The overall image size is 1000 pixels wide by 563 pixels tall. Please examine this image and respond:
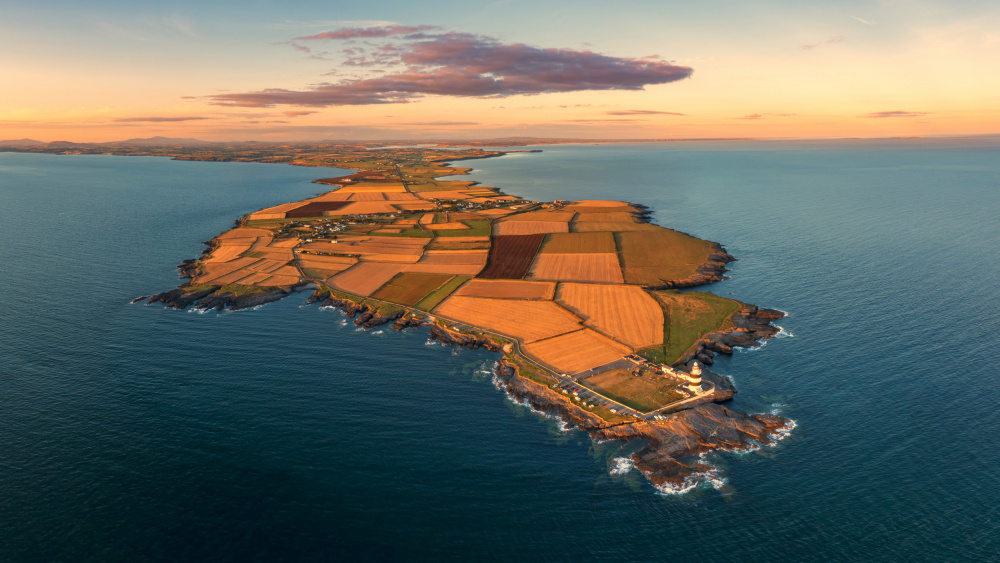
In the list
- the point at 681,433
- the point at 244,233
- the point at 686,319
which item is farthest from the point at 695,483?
the point at 244,233

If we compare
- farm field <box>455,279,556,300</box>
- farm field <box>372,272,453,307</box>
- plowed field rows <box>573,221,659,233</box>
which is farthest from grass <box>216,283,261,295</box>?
plowed field rows <box>573,221,659,233</box>

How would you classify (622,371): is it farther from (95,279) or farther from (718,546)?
(95,279)

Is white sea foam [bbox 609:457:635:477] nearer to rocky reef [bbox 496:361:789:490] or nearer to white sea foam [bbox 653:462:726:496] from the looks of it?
rocky reef [bbox 496:361:789:490]

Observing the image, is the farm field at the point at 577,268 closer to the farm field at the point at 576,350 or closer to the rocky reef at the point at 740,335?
the rocky reef at the point at 740,335

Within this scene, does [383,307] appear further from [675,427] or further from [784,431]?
[784,431]

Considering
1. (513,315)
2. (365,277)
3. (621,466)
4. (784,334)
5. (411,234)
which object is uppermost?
(411,234)

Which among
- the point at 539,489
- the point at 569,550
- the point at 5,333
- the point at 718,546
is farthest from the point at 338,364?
the point at 5,333

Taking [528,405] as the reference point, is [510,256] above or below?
above

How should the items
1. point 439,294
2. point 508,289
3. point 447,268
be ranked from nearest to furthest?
point 439,294 → point 508,289 → point 447,268
